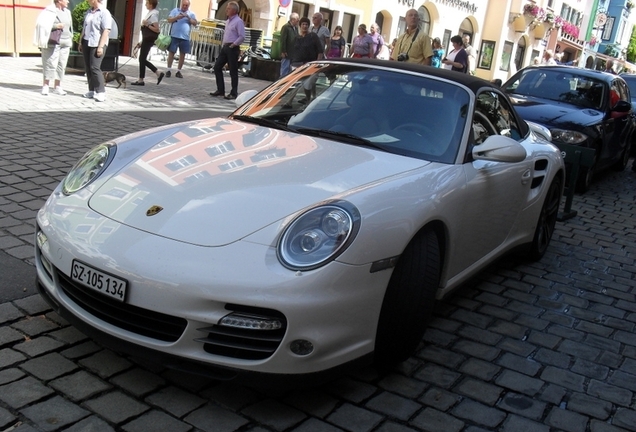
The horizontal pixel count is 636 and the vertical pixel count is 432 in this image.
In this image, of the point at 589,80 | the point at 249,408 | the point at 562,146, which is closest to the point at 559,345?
the point at 249,408

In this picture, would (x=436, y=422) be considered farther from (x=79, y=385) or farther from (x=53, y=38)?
(x=53, y=38)

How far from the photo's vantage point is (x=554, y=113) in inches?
352

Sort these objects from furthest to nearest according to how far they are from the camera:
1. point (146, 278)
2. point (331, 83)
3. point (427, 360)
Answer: point (331, 83), point (427, 360), point (146, 278)

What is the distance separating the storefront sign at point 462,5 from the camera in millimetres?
37656

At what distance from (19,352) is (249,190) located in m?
1.25

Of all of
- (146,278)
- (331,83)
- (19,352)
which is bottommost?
(19,352)

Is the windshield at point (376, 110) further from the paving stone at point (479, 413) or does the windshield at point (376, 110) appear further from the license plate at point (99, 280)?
the license plate at point (99, 280)

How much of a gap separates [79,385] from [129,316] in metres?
0.37

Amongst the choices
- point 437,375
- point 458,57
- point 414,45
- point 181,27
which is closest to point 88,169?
point 437,375

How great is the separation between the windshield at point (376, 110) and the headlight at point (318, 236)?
1001 mm

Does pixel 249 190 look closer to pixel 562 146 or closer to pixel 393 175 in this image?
pixel 393 175

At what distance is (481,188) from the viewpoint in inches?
159

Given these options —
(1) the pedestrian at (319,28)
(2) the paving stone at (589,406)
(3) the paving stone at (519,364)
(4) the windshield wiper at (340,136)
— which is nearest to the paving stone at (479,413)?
(2) the paving stone at (589,406)

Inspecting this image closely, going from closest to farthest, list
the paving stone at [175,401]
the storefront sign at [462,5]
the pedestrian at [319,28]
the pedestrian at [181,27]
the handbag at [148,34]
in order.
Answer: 1. the paving stone at [175,401]
2. the handbag at [148,34]
3. the pedestrian at [319,28]
4. the pedestrian at [181,27]
5. the storefront sign at [462,5]
